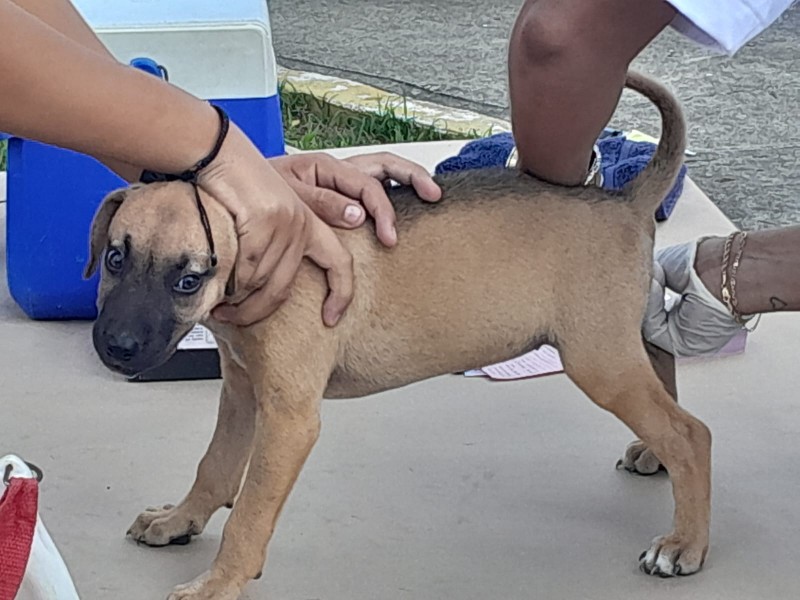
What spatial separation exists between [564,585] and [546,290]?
0.49m

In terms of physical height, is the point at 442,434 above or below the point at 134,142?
below

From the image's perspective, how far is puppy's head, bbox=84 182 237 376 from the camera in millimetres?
1790

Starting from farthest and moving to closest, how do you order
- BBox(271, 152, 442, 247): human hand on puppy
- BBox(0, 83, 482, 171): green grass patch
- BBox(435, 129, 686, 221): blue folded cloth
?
BBox(0, 83, 482, 171): green grass patch → BBox(435, 129, 686, 221): blue folded cloth → BBox(271, 152, 442, 247): human hand on puppy

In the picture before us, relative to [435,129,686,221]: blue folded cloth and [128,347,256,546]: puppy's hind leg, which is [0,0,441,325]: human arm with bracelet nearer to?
[128,347,256,546]: puppy's hind leg

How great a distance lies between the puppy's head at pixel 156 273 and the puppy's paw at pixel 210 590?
42 centimetres

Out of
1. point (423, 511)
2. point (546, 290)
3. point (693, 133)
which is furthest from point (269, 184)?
point (693, 133)

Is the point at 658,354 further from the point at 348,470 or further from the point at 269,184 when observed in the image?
the point at 269,184

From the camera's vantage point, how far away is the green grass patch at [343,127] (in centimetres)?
498

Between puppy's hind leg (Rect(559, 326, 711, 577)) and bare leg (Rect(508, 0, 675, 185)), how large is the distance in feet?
1.03

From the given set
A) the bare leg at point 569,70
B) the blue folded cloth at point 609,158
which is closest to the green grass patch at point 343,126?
the blue folded cloth at point 609,158

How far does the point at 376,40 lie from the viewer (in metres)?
7.01

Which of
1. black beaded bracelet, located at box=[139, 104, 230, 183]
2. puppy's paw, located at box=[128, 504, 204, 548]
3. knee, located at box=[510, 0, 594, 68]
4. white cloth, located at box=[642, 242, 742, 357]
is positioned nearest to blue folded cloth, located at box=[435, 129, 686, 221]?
white cloth, located at box=[642, 242, 742, 357]

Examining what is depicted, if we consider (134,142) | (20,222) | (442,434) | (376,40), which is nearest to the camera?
(134,142)

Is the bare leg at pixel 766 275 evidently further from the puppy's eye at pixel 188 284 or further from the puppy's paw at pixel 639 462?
the puppy's eye at pixel 188 284
